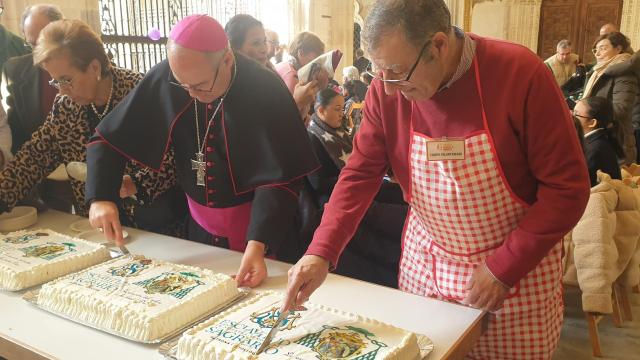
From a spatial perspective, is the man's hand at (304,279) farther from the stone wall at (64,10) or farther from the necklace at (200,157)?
the stone wall at (64,10)

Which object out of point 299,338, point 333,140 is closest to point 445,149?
point 299,338

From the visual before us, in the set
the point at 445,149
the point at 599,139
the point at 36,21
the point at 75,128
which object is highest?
the point at 36,21

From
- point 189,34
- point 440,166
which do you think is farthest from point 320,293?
point 189,34

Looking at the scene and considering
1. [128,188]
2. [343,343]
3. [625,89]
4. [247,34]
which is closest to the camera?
[343,343]

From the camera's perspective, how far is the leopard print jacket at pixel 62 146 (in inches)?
85.2

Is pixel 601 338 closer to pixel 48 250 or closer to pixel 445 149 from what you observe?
pixel 445 149

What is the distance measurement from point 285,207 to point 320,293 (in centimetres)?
36

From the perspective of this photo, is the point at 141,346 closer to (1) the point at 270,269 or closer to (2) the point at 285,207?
(1) the point at 270,269

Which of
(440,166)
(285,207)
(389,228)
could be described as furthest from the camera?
(389,228)

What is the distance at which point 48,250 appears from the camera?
1769mm

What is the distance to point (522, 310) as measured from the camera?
1526mm

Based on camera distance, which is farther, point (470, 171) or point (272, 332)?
point (470, 171)

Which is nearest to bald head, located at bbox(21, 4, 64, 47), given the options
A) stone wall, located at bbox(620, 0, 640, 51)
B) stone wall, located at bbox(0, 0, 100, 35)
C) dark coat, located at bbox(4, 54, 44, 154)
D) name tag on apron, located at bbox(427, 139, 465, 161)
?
dark coat, located at bbox(4, 54, 44, 154)

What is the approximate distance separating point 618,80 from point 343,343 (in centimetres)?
497
